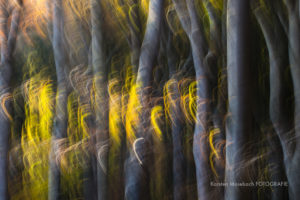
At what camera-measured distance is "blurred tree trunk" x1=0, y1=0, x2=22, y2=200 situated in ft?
3.72

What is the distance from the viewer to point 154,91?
1.07 metres

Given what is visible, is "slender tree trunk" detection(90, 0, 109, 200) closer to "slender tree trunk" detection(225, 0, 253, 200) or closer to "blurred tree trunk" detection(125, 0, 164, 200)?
"blurred tree trunk" detection(125, 0, 164, 200)

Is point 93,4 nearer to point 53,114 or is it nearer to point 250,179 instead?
point 53,114

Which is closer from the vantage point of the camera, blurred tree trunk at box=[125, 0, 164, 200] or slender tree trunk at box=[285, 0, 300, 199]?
slender tree trunk at box=[285, 0, 300, 199]

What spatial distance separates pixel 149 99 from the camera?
41.9 inches

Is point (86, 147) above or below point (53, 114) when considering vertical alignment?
below

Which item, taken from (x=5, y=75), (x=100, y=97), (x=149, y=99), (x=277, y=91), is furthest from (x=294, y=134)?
(x=5, y=75)

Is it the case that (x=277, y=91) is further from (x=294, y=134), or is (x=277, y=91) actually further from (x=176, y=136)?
(x=176, y=136)

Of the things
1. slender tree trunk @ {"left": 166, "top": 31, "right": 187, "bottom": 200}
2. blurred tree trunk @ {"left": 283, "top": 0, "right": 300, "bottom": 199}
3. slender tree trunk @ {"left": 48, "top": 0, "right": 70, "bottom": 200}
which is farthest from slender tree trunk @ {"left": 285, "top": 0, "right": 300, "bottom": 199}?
slender tree trunk @ {"left": 48, "top": 0, "right": 70, "bottom": 200}

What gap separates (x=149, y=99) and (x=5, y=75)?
2.16 feet

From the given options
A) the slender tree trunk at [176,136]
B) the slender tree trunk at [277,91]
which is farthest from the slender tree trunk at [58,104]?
the slender tree trunk at [277,91]

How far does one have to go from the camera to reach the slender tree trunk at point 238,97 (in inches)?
38.8

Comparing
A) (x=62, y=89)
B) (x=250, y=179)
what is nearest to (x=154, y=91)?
(x=62, y=89)

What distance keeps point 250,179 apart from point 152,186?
15.1 inches
